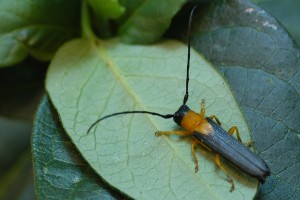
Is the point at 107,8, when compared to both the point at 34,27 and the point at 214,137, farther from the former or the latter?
the point at 214,137

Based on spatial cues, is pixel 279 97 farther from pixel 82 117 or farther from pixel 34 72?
pixel 34 72

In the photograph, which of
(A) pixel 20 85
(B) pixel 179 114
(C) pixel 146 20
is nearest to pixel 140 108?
(B) pixel 179 114

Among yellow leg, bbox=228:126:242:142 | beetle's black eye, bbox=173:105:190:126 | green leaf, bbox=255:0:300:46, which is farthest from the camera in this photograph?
green leaf, bbox=255:0:300:46

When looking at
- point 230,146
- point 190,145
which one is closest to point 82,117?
point 190,145

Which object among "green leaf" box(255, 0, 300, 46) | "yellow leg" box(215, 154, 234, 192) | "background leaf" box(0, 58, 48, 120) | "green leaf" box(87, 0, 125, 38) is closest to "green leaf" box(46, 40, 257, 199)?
"yellow leg" box(215, 154, 234, 192)

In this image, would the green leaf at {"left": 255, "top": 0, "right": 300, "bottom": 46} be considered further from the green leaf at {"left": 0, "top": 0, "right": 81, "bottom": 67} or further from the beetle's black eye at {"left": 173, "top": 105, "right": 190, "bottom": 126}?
the green leaf at {"left": 0, "top": 0, "right": 81, "bottom": 67}

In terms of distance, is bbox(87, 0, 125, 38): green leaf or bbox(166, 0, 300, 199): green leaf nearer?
bbox(166, 0, 300, 199): green leaf
